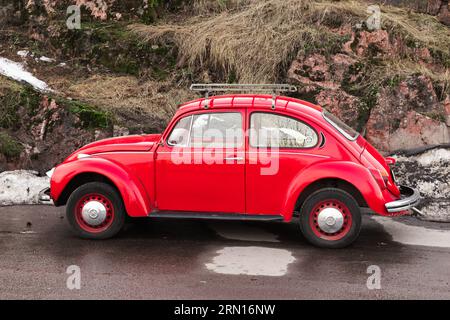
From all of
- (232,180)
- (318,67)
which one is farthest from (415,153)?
(232,180)

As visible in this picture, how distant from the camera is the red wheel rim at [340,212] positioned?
7.22 metres

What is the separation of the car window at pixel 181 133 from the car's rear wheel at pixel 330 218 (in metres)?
1.47

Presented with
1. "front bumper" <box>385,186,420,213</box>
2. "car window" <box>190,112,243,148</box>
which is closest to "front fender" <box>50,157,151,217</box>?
"car window" <box>190,112,243,148</box>

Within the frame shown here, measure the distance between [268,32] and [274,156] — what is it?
16.1 feet

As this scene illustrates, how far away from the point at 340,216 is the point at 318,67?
4.53 meters

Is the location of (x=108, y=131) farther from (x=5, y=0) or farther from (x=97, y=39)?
(x=5, y=0)

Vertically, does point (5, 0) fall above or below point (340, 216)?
above

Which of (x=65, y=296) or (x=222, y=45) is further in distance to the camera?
(x=222, y=45)

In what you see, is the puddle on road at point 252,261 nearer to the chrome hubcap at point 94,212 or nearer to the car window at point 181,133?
→ the car window at point 181,133

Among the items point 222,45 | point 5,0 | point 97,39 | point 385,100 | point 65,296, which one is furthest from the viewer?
point 5,0

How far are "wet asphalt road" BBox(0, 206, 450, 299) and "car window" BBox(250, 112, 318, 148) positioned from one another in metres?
1.09

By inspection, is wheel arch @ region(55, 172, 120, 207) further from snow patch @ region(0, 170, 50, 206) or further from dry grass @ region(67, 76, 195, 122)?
dry grass @ region(67, 76, 195, 122)

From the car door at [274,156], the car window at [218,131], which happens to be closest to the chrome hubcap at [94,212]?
the car window at [218,131]

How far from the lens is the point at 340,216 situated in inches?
284
